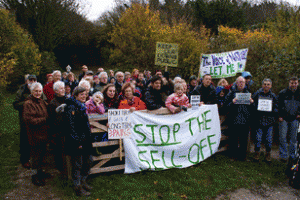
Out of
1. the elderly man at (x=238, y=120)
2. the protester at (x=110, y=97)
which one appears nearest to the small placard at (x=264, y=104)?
the elderly man at (x=238, y=120)

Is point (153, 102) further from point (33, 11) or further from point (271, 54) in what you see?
point (33, 11)

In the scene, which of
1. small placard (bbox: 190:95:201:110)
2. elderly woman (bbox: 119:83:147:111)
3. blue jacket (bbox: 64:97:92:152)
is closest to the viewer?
blue jacket (bbox: 64:97:92:152)

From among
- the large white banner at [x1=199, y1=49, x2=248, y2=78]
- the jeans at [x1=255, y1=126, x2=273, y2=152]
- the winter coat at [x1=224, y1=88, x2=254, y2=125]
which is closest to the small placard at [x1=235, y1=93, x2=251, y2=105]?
the winter coat at [x1=224, y1=88, x2=254, y2=125]

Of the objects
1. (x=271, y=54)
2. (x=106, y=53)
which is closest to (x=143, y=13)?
(x=106, y=53)

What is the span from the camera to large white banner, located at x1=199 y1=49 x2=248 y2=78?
24.9ft

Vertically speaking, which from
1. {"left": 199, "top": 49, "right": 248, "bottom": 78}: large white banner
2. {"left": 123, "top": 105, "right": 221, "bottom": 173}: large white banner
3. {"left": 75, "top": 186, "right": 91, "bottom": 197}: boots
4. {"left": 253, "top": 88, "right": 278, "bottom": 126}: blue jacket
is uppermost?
{"left": 199, "top": 49, "right": 248, "bottom": 78}: large white banner

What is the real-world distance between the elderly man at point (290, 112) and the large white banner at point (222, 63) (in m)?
1.86

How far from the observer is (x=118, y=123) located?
4801mm

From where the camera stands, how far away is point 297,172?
16.1ft

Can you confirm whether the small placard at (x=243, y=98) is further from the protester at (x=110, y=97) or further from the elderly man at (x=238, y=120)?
the protester at (x=110, y=97)

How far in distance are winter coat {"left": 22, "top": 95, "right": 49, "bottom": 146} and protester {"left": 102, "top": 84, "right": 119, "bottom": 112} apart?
4.01 feet

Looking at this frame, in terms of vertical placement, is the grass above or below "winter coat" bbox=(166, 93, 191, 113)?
below

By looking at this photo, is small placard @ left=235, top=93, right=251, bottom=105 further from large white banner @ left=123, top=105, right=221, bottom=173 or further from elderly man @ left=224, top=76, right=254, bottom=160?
large white banner @ left=123, top=105, right=221, bottom=173

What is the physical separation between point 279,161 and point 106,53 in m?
26.6
